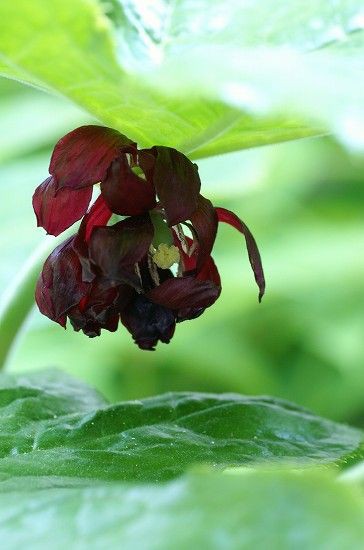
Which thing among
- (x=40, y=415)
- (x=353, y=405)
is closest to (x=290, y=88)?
(x=40, y=415)

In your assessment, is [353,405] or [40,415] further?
[353,405]

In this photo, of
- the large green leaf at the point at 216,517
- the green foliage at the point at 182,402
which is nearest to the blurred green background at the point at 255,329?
the green foliage at the point at 182,402

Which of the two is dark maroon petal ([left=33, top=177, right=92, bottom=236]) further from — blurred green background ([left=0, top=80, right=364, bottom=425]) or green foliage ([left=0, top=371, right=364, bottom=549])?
blurred green background ([left=0, top=80, right=364, bottom=425])

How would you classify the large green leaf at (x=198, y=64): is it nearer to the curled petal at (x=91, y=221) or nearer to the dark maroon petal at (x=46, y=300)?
the curled petal at (x=91, y=221)

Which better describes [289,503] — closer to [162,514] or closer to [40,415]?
[162,514]

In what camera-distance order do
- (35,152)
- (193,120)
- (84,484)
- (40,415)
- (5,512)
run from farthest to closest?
(35,152)
(40,415)
(193,120)
(84,484)
(5,512)

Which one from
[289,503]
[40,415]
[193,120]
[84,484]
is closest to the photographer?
[289,503]
